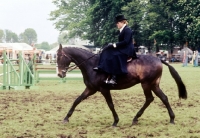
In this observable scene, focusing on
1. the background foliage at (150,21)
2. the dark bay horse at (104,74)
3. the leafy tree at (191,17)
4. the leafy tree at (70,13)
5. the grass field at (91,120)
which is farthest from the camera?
the leafy tree at (70,13)

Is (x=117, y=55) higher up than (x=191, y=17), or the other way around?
(x=191, y=17)

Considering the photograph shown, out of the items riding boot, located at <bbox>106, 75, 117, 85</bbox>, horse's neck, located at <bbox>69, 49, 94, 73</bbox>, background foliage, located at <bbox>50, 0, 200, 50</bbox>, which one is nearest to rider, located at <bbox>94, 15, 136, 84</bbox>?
riding boot, located at <bbox>106, 75, 117, 85</bbox>

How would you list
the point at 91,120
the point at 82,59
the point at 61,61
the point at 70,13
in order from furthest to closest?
the point at 70,13, the point at 91,120, the point at 82,59, the point at 61,61

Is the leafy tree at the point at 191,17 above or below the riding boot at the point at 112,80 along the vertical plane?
above

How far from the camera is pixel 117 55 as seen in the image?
8555 millimetres

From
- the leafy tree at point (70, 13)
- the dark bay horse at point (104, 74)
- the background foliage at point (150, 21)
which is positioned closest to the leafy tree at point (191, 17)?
the background foliage at point (150, 21)

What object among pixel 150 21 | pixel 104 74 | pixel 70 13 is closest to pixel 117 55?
pixel 104 74

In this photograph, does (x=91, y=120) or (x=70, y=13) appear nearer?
(x=91, y=120)

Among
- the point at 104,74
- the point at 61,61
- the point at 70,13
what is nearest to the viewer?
the point at 104,74

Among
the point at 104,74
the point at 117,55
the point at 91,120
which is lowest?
the point at 91,120

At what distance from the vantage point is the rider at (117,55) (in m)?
8.51

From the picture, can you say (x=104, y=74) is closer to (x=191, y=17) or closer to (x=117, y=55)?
(x=117, y=55)

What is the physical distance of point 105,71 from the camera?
8.53m

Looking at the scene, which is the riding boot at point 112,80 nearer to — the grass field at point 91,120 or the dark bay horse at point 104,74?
the dark bay horse at point 104,74
